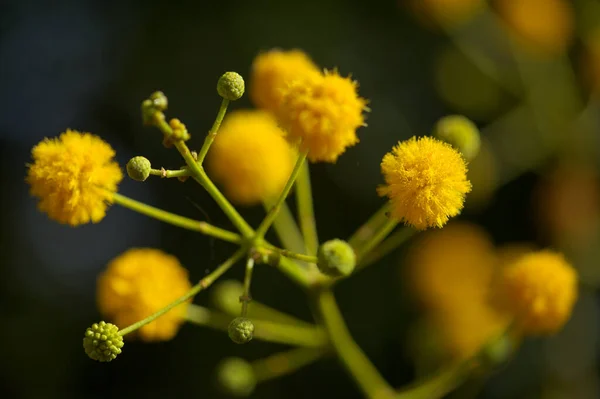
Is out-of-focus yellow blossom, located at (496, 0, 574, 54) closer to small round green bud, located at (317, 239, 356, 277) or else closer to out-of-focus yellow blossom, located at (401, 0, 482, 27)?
out-of-focus yellow blossom, located at (401, 0, 482, 27)

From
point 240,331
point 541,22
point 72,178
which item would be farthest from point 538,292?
point 541,22

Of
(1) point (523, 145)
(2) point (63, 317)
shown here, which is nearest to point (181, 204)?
(2) point (63, 317)

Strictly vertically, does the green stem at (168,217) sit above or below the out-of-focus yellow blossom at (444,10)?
below

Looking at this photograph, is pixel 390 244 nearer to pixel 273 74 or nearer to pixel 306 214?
pixel 306 214

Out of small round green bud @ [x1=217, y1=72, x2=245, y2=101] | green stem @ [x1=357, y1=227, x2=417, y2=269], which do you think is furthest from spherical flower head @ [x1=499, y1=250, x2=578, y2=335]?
small round green bud @ [x1=217, y1=72, x2=245, y2=101]

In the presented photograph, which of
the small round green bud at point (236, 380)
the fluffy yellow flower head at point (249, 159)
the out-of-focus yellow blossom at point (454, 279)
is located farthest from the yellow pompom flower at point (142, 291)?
the out-of-focus yellow blossom at point (454, 279)

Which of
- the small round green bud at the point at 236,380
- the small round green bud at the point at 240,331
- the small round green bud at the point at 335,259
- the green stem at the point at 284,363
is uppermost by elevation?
the green stem at the point at 284,363

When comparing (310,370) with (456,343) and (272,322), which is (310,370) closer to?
(456,343)

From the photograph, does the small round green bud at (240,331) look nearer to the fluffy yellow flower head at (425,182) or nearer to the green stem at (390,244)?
the fluffy yellow flower head at (425,182)
